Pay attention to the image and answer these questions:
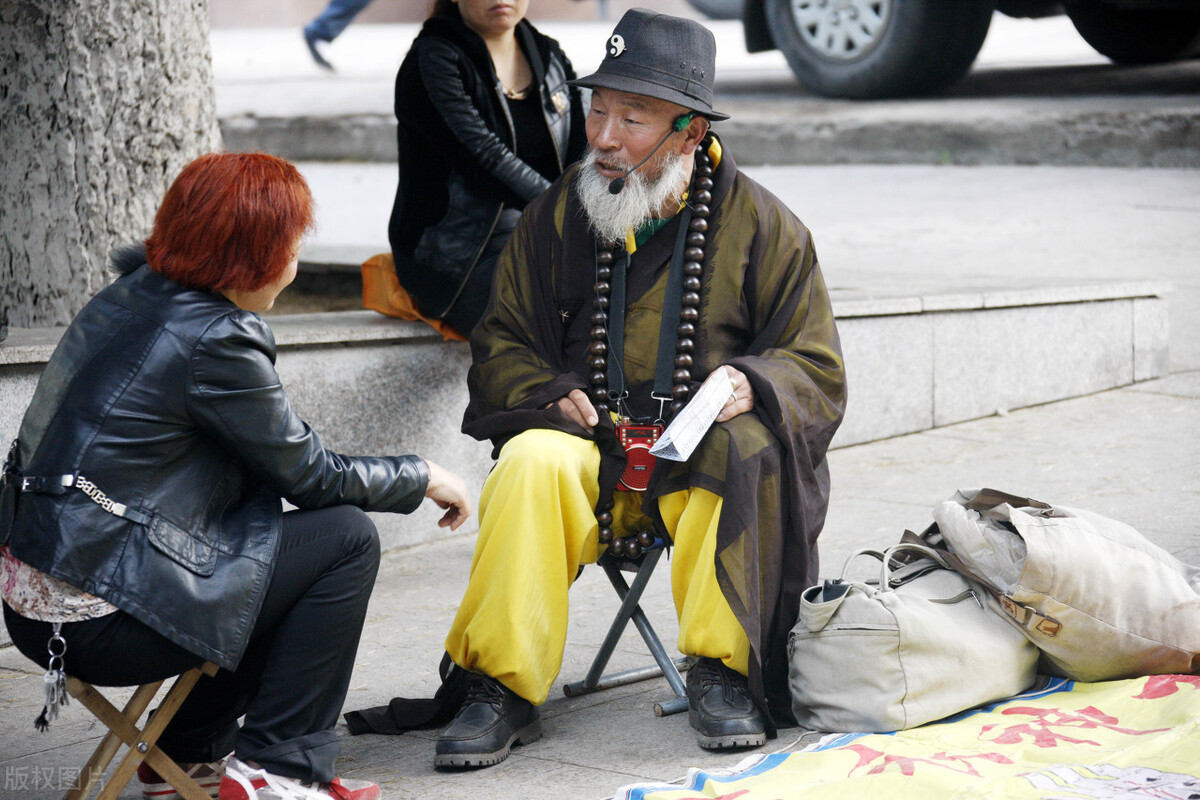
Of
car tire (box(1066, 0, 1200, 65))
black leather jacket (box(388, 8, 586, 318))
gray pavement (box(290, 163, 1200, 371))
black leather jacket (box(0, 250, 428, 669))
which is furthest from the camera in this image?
car tire (box(1066, 0, 1200, 65))

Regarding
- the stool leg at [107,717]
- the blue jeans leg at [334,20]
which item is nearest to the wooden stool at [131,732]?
the stool leg at [107,717]

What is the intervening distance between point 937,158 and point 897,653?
8.55m

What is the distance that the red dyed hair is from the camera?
2457 mm

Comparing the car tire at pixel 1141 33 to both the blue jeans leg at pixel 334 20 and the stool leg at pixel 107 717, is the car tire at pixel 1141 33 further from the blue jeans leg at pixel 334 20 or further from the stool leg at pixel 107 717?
the stool leg at pixel 107 717

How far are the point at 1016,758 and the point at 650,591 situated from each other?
62.4 inches

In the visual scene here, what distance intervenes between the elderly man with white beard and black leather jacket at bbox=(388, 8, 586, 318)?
750 mm

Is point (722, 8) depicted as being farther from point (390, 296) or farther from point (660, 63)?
point (660, 63)

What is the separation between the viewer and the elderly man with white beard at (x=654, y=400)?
3.05 m

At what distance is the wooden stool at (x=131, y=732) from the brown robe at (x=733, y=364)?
1044mm

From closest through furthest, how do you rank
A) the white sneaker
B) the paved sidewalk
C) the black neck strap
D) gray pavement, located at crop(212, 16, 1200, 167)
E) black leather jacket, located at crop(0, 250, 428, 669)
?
black leather jacket, located at crop(0, 250, 428, 669)
the white sneaker
the paved sidewalk
the black neck strap
gray pavement, located at crop(212, 16, 1200, 167)

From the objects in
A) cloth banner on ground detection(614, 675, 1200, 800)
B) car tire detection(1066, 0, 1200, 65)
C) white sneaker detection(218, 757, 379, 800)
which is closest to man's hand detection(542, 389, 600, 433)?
cloth banner on ground detection(614, 675, 1200, 800)

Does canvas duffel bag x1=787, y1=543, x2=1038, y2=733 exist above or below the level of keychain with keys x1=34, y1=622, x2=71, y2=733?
below

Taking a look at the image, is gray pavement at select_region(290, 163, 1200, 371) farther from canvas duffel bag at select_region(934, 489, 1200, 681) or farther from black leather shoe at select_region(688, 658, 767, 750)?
black leather shoe at select_region(688, 658, 767, 750)

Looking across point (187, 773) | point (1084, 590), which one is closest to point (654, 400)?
point (1084, 590)
